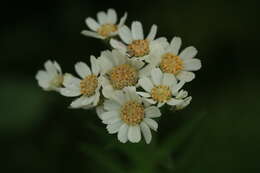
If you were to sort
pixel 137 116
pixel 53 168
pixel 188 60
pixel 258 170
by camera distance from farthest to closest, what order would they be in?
1. pixel 53 168
2. pixel 258 170
3. pixel 188 60
4. pixel 137 116

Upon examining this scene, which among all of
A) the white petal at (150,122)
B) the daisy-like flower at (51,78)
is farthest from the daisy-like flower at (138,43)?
the daisy-like flower at (51,78)

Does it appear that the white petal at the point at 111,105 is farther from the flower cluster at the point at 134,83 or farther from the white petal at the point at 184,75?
the white petal at the point at 184,75

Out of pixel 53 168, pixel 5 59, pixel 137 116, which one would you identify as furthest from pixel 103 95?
pixel 5 59

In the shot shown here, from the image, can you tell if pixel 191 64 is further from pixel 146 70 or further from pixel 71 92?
pixel 71 92

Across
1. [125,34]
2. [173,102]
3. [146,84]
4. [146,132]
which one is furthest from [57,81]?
[173,102]

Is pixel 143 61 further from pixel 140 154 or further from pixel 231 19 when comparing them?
pixel 231 19
